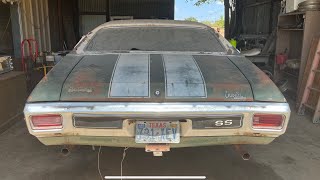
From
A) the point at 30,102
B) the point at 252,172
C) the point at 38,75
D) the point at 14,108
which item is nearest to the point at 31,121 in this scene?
the point at 30,102

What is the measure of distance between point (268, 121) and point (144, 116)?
962 millimetres

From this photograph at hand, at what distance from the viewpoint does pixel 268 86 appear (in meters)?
2.74

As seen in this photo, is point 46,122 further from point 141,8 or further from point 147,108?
point 141,8

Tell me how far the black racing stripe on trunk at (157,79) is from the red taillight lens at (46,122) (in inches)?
28.7

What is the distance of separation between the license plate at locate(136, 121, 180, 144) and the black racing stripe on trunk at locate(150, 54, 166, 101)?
0.68 feet

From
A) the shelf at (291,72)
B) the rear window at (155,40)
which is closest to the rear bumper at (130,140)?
the rear window at (155,40)

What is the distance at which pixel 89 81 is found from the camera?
272 centimetres

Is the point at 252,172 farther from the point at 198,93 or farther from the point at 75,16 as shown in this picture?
the point at 75,16

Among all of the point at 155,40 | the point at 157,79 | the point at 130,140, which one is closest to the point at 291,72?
the point at 155,40

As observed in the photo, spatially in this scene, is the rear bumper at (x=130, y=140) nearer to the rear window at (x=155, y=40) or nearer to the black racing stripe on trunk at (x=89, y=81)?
the black racing stripe on trunk at (x=89, y=81)

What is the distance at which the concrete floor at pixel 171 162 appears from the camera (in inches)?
129

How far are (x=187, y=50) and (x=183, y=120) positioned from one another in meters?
1.31

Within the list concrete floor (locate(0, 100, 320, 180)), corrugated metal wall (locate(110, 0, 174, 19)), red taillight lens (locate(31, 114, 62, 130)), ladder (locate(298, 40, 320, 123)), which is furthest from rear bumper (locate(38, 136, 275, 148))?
corrugated metal wall (locate(110, 0, 174, 19))

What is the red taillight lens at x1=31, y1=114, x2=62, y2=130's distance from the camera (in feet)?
8.32
